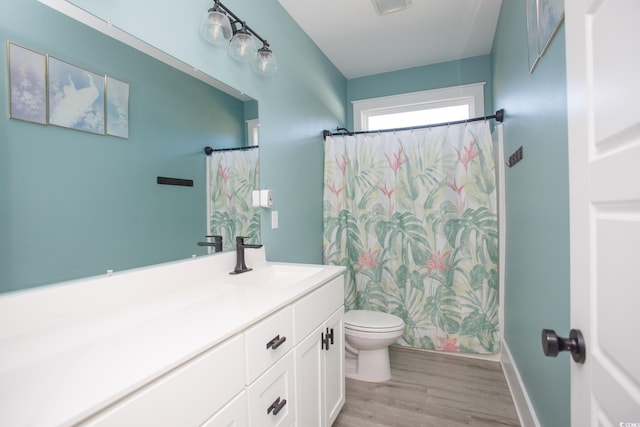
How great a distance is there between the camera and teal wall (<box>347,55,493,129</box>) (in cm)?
282

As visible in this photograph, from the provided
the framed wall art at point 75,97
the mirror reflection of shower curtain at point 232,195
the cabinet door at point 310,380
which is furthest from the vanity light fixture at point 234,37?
the cabinet door at point 310,380

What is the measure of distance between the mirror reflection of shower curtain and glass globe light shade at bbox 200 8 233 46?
0.52 metres

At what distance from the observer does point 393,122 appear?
323 cm

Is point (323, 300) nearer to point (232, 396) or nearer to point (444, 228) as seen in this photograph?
point (232, 396)

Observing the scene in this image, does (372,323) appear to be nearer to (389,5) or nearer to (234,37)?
(234,37)

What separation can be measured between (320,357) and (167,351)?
34.7 inches

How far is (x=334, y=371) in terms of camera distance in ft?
5.32

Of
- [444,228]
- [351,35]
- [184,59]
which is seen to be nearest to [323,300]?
[184,59]

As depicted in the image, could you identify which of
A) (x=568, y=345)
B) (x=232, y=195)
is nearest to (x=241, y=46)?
(x=232, y=195)

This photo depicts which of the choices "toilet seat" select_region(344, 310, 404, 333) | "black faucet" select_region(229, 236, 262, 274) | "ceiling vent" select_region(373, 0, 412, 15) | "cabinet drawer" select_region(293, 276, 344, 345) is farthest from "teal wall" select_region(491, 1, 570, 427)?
"black faucet" select_region(229, 236, 262, 274)

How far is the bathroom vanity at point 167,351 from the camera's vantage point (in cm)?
58

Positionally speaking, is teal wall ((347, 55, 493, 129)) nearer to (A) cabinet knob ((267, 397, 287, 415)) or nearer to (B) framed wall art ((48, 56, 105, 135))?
(B) framed wall art ((48, 56, 105, 135))

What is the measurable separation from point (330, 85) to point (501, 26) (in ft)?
4.51

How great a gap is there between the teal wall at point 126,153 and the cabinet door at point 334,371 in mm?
591
